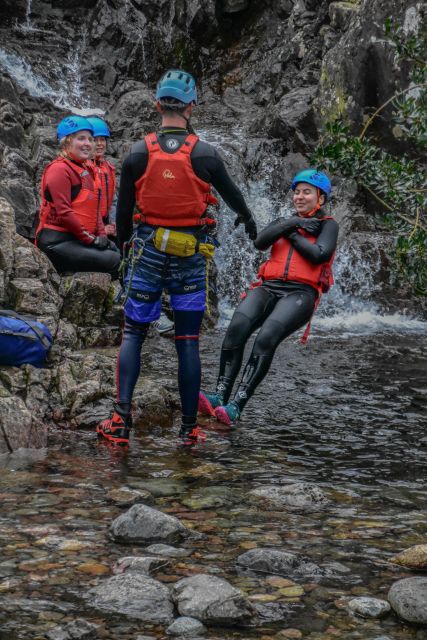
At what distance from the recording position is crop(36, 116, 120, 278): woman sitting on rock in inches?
393

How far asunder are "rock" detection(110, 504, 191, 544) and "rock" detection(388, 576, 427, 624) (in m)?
1.27

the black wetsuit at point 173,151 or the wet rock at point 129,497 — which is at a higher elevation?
the black wetsuit at point 173,151

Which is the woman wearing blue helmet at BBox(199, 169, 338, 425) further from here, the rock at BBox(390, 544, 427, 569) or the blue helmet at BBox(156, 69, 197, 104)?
the rock at BBox(390, 544, 427, 569)

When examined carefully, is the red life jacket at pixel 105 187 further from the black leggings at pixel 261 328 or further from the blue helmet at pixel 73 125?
the black leggings at pixel 261 328

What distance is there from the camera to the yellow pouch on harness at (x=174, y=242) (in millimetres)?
6484

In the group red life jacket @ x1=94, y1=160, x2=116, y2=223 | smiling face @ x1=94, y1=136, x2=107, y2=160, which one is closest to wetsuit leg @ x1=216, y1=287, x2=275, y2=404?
red life jacket @ x1=94, y1=160, x2=116, y2=223

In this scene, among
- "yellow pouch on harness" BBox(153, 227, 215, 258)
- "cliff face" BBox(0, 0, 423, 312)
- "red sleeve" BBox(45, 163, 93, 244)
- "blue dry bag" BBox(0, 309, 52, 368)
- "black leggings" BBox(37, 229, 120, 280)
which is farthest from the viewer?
"cliff face" BBox(0, 0, 423, 312)

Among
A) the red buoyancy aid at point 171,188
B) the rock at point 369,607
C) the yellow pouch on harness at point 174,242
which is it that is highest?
the red buoyancy aid at point 171,188

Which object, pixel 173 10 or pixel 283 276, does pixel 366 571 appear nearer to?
pixel 283 276

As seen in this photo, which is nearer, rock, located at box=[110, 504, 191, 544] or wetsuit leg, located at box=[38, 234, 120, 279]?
rock, located at box=[110, 504, 191, 544]

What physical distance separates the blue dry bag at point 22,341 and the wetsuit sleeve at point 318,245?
2.52m

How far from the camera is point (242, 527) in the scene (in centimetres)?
480

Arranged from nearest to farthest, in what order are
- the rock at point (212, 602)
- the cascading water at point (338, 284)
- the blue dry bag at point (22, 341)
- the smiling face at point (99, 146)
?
the rock at point (212, 602)
the blue dry bag at point (22, 341)
the smiling face at point (99, 146)
the cascading water at point (338, 284)

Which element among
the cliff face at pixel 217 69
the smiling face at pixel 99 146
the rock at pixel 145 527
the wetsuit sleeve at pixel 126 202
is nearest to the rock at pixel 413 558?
the rock at pixel 145 527
